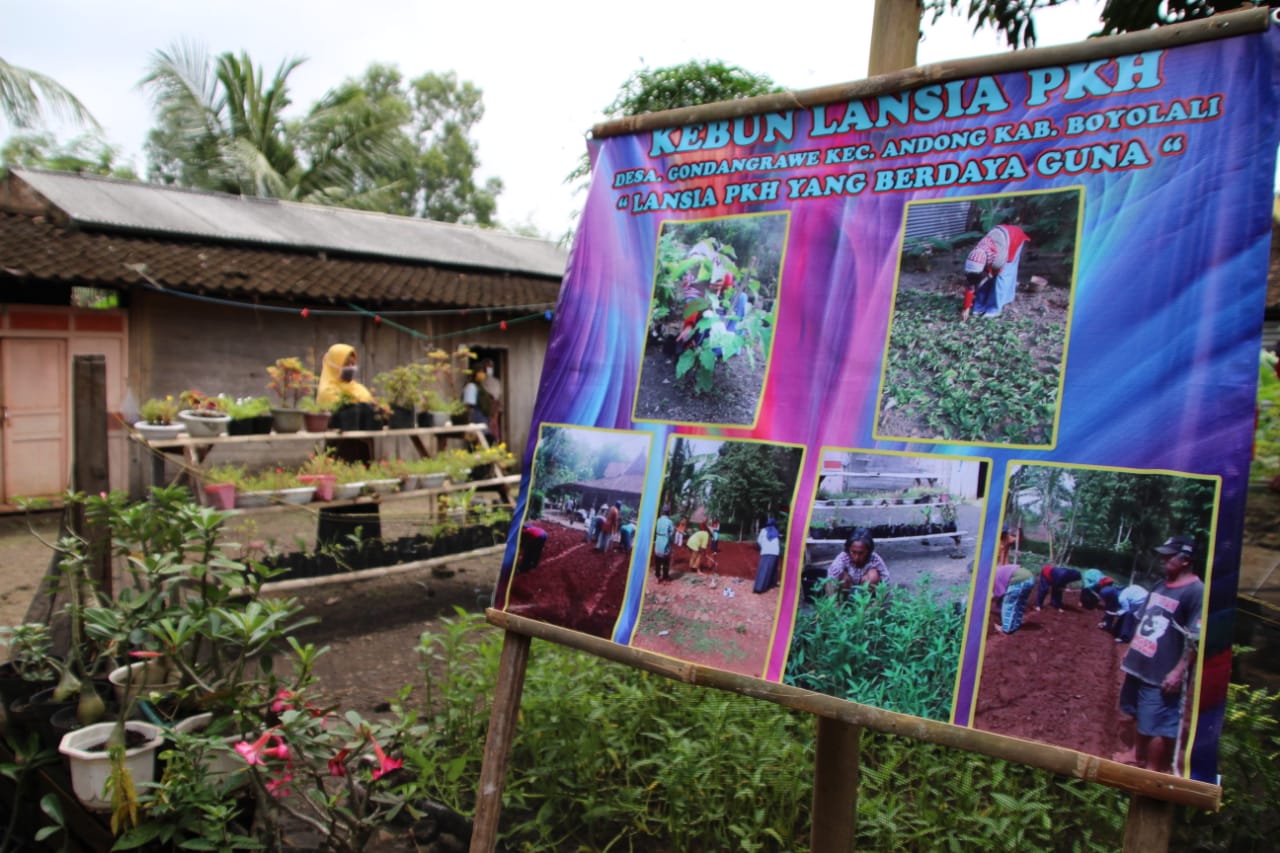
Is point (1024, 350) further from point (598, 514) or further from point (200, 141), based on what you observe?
point (200, 141)

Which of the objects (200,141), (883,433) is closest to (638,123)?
(883,433)

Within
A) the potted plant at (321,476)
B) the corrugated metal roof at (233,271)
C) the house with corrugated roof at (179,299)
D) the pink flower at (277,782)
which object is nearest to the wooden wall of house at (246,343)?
the house with corrugated roof at (179,299)

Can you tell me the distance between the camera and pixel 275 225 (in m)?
10.9

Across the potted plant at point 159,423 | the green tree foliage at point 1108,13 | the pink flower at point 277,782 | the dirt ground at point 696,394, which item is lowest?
the pink flower at point 277,782

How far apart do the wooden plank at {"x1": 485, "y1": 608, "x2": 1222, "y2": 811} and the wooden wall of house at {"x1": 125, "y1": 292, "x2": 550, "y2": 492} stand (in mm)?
6909

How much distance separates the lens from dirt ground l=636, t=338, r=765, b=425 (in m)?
1.77

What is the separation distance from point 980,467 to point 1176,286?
403mm

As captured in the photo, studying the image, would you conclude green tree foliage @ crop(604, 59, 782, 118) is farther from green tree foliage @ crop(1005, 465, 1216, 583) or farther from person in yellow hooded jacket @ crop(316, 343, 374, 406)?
green tree foliage @ crop(1005, 465, 1216, 583)

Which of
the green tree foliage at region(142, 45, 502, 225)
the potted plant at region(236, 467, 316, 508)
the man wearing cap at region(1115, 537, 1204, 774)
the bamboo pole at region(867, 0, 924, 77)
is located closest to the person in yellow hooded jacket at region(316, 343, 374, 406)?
the potted plant at region(236, 467, 316, 508)

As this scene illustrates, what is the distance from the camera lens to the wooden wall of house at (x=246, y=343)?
29.4ft

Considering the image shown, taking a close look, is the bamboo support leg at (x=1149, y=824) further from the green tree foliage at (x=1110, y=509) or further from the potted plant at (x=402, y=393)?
the potted plant at (x=402, y=393)

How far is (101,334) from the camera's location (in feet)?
29.1

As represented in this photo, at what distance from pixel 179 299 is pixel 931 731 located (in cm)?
945

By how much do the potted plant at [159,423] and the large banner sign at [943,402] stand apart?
4001 mm
